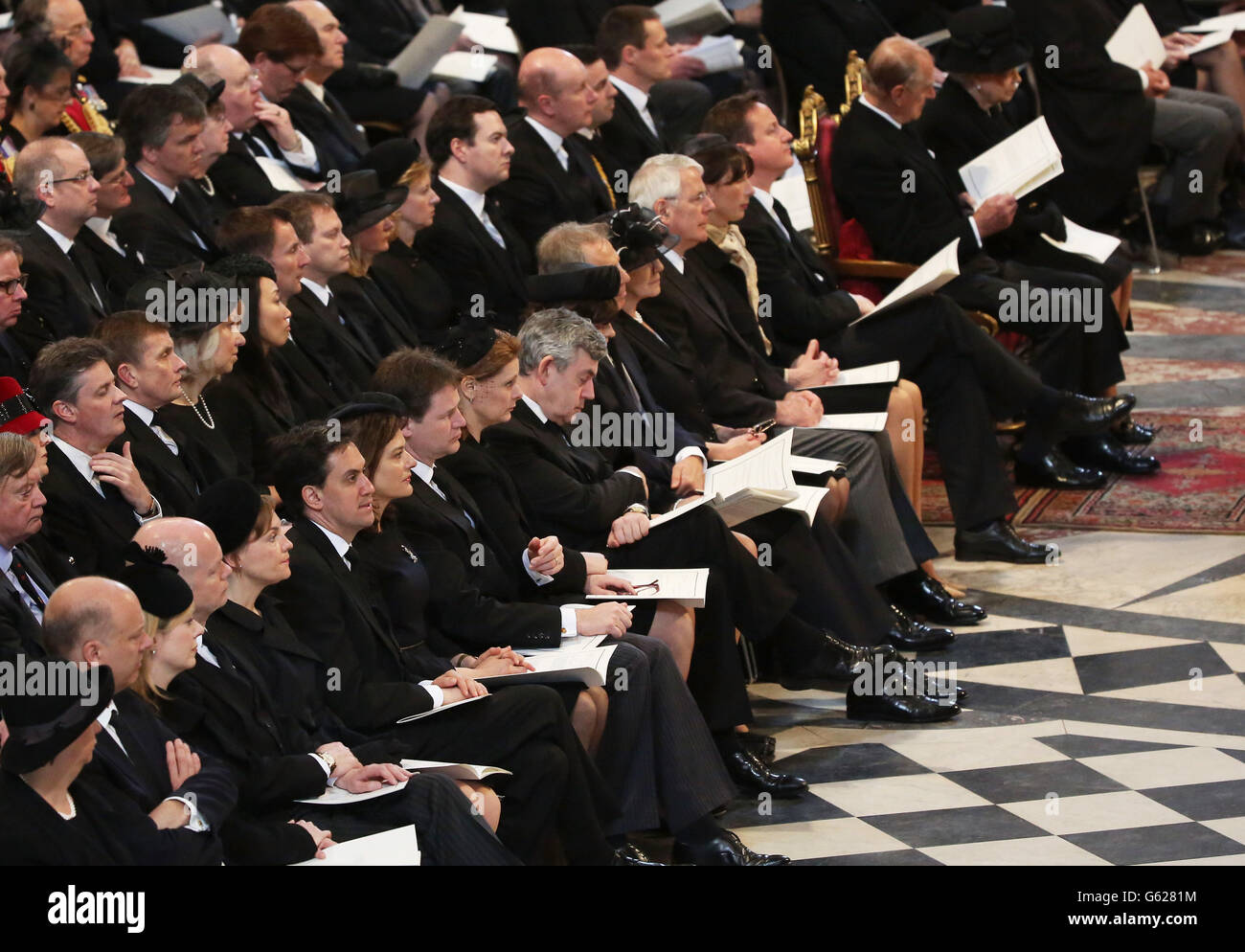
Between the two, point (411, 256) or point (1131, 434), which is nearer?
point (411, 256)

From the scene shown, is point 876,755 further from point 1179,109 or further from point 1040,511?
point 1179,109

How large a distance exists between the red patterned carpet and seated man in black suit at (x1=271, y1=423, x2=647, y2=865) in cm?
331

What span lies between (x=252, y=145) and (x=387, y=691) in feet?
11.0

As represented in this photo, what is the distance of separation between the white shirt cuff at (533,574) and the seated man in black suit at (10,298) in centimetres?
139

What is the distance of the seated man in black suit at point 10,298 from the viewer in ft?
15.9

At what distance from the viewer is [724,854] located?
4.77 m

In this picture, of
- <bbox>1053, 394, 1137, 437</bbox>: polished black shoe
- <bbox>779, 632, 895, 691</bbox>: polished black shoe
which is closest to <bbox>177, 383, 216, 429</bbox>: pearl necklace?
<bbox>779, 632, 895, 691</bbox>: polished black shoe

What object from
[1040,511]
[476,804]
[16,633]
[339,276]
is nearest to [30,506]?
[16,633]

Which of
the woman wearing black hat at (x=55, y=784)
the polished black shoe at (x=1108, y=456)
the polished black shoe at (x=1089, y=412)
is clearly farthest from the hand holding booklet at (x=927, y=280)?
the woman wearing black hat at (x=55, y=784)

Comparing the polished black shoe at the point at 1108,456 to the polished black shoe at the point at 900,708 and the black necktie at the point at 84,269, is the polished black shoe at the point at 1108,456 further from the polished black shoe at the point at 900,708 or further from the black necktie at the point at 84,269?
the black necktie at the point at 84,269

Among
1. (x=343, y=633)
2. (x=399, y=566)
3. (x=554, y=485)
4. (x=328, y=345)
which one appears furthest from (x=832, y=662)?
(x=343, y=633)

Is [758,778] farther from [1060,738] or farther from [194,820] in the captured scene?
[194,820]

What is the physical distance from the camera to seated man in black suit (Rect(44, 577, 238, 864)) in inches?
146

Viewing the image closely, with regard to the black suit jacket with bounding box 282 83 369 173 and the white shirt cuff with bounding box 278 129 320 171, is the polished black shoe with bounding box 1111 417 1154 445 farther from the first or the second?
the white shirt cuff with bounding box 278 129 320 171
